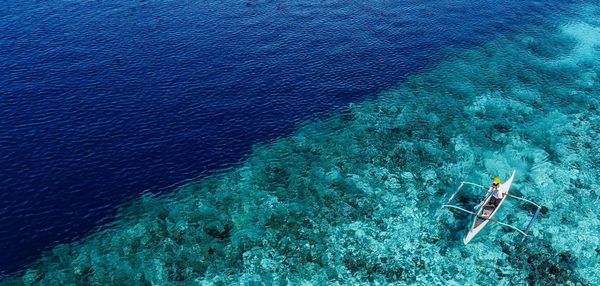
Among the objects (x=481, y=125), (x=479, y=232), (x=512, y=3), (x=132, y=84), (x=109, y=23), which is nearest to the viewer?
(x=479, y=232)

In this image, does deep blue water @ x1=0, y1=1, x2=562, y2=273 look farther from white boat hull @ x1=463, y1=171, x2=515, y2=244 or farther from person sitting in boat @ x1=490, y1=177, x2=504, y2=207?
white boat hull @ x1=463, y1=171, x2=515, y2=244

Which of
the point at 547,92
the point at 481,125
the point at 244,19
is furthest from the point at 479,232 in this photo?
the point at 244,19

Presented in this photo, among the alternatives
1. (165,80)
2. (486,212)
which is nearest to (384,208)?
(486,212)

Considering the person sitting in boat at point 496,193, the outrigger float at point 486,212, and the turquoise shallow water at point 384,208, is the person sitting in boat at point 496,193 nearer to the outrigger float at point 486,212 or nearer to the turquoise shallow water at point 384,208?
the outrigger float at point 486,212

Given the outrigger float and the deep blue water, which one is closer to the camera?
the outrigger float

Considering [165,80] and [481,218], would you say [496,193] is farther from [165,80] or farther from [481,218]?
[165,80]

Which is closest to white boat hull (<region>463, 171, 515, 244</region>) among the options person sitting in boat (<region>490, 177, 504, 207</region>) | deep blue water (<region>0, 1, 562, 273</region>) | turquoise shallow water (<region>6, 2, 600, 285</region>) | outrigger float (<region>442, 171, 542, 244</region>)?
outrigger float (<region>442, 171, 542, 244</region>)

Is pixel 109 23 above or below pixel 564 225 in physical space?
above

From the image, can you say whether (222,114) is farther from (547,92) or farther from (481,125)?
(547,92)
